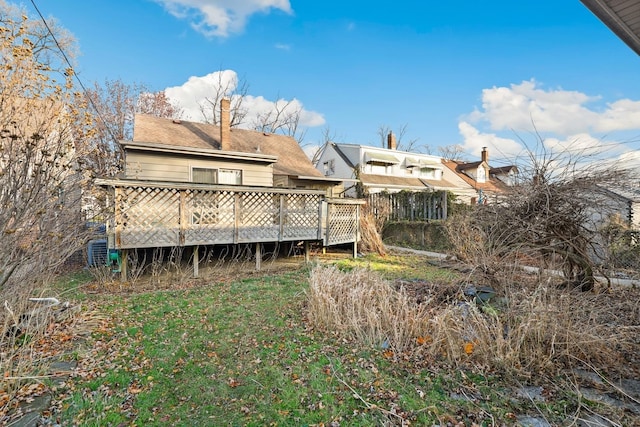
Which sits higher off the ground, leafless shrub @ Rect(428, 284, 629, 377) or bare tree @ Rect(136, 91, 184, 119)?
bare tree @ Rect(136, 91, 184, 119)

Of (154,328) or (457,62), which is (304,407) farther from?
(457,62)

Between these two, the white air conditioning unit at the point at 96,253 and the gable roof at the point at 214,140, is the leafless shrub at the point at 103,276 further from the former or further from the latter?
the gable roof at the point at 214,140

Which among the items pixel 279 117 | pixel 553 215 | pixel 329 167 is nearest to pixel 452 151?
pixel 329 167

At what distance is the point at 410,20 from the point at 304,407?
13637 mm

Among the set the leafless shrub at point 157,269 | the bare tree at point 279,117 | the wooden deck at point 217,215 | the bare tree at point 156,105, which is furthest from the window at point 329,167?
the leafless shrub at point 157,269

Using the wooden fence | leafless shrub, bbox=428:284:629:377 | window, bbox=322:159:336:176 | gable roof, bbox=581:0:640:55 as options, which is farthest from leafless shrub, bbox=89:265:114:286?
window, bbox=322:159:336:176

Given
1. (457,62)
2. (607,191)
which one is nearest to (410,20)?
(457,62)

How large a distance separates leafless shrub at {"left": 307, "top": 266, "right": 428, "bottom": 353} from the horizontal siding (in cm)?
816

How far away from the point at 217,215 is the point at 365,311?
538 centimetres

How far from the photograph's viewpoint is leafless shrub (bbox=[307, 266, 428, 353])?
368 centimetres

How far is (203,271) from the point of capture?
8172mm

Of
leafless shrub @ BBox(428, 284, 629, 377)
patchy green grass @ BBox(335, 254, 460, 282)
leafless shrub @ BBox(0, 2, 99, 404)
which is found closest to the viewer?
leafless shrub @ BBox(428, 284, 629, 377)

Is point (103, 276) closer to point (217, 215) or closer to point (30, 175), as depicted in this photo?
point (217, 215)

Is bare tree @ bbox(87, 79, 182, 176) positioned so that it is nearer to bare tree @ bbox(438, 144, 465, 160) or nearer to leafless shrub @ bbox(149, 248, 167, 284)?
leafless shrub @ bbox(149, 248, 167, 284)
